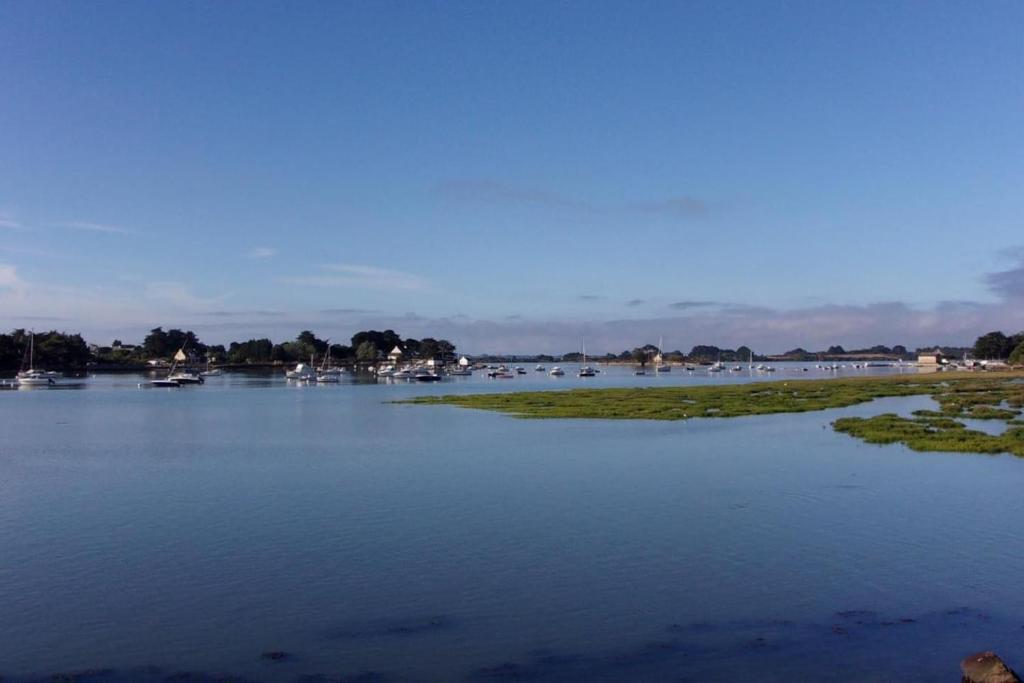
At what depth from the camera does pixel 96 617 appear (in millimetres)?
15383

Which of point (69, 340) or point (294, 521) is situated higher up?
point (69, 340)

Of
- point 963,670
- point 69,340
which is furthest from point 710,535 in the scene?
point 69,340

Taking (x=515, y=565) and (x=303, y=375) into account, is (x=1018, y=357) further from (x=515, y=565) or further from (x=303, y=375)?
(x=515, y=565)

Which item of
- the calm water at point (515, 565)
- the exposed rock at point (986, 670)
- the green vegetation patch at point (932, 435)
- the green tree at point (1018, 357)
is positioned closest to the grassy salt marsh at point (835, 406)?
Answer: the green vegetation patch at point (932, 435)

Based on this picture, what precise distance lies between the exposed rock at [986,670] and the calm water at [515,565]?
0.51 metres

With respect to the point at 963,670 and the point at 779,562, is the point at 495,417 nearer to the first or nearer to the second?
the point at 779,562

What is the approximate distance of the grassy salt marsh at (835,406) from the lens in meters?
41.7

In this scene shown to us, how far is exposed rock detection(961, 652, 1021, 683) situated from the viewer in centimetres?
1148

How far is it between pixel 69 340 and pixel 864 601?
195492mm

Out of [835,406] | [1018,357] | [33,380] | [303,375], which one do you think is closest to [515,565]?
[835,406]

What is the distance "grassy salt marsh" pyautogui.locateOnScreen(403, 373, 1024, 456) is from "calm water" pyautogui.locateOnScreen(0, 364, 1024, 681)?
5793 millimetres

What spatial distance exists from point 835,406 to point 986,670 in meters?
61.9

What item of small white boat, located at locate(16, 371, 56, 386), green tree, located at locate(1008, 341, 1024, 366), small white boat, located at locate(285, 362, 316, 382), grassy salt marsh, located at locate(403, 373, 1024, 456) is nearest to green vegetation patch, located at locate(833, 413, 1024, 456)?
grassy salt marsh, located at locate(403, 373, 1024, 456)

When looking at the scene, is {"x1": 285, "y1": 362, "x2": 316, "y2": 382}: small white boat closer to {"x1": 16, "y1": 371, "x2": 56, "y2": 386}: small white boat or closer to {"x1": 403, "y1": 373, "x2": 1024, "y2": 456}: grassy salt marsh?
{"x1": 16, "y1": 371, "x2": 56, "y2": 386}: small white boat
